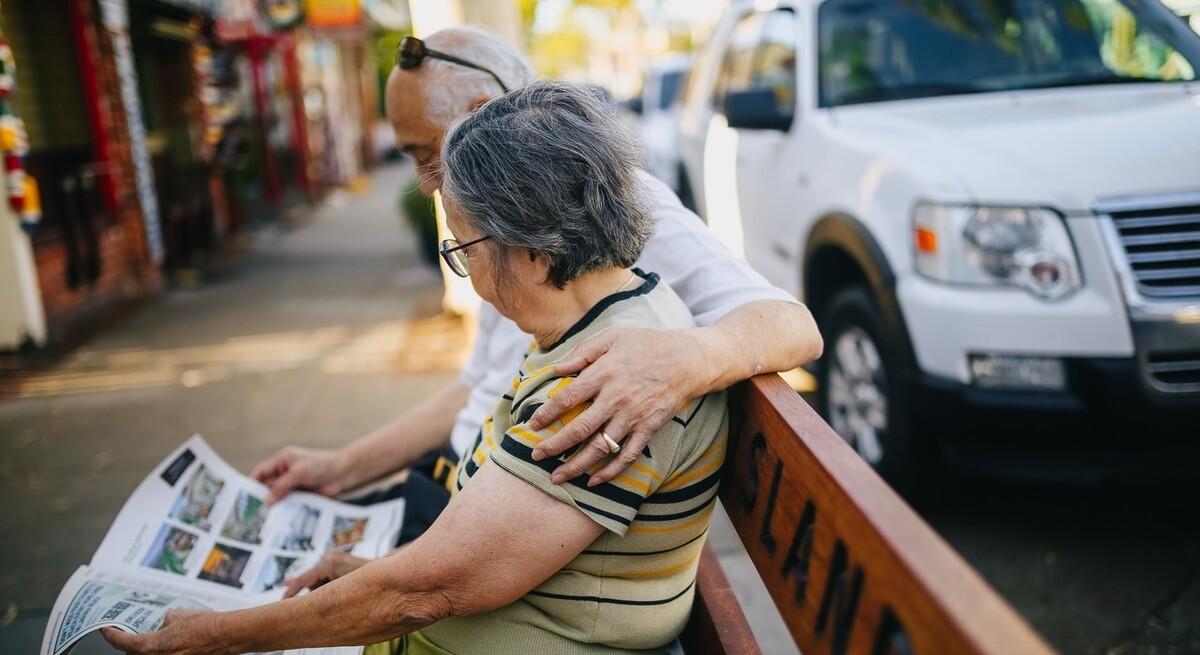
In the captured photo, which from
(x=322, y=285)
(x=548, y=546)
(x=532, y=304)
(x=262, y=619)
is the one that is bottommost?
(x=322, y=285)

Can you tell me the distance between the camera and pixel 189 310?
7754 mm

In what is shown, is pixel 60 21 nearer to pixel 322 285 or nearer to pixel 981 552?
pixel 322 285

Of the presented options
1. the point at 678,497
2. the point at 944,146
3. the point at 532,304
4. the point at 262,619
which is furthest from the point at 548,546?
the point at 944,146

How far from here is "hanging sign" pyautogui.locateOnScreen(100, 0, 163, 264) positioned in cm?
808

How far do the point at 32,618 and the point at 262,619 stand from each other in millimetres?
1775

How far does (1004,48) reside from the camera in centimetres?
393

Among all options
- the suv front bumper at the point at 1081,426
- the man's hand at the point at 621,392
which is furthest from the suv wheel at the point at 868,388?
the man's hand at the point at 621,392

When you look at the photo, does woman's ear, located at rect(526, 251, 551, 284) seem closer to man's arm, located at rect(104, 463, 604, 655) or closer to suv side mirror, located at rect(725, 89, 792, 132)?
man's arm, located at rect(104, 463, 604, 655)

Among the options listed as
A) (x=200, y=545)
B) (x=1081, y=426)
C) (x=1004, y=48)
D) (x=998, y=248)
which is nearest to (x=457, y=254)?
(x=200, y=545)

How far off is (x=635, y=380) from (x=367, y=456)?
46.5 inches

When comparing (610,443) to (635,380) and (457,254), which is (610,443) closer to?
(635,380)

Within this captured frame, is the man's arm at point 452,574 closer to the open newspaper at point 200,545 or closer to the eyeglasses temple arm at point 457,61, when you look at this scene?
the open newspaper at point 200,545

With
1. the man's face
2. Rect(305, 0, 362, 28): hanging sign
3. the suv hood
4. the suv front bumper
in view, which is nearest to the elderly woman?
the man's face

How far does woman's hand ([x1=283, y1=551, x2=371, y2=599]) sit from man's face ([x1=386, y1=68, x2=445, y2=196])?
0.81 meters
